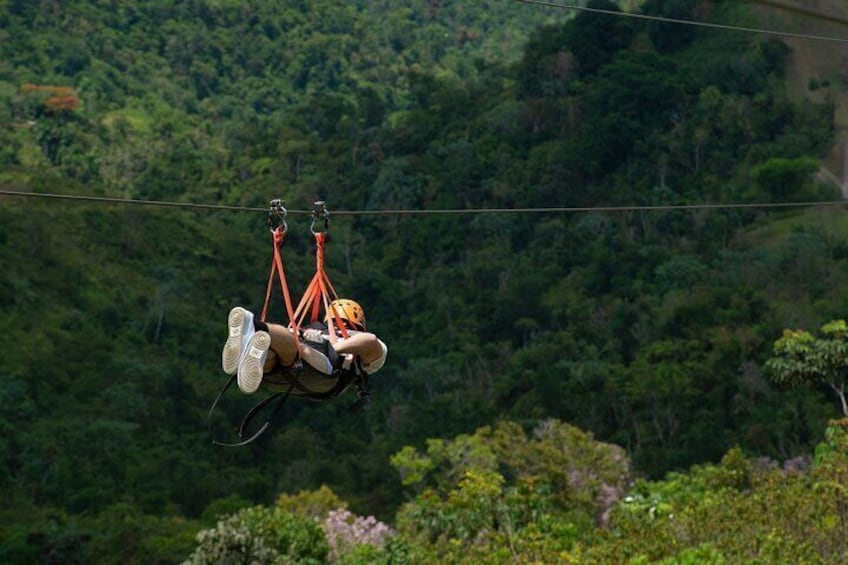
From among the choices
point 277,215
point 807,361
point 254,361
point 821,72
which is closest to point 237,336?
point 254,361

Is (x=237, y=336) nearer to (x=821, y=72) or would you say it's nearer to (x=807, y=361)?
(x=807, y=361)

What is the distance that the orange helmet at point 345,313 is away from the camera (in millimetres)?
8016

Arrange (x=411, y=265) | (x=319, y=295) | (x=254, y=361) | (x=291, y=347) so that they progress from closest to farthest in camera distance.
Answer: (x=254, y=361), (x=291, y=347), (x=319, y=295), (x=411, y=265)

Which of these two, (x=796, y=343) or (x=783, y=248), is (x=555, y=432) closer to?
(x=796, y=343)

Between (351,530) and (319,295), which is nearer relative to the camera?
(319,295)

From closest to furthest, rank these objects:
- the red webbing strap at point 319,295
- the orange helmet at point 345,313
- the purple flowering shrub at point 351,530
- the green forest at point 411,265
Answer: the red webbing strap at point 319,295
the orange helmet at point 345,313
the purple flowering shrub at point 351,530
the green forest at point 411,265

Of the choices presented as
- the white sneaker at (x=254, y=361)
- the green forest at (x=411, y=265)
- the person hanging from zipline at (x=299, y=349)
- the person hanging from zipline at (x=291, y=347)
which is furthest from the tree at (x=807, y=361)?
the white sneaker at (x=254, y=361)

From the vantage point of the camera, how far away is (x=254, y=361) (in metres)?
7.11

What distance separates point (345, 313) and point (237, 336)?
42.2 inches

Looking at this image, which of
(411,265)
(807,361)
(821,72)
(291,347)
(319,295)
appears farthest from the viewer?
(821,72)

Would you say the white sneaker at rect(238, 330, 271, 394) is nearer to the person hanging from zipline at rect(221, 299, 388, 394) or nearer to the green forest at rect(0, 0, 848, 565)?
the person hanging from zipline at rect(221, 299, 388, 394)

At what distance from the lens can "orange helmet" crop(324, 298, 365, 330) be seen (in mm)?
8016

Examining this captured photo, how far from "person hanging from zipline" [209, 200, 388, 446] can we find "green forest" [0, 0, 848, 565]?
15750 mm

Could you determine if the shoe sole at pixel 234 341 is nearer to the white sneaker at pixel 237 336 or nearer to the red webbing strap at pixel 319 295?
the white sneaker at pixel 237 336
